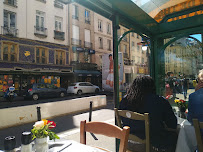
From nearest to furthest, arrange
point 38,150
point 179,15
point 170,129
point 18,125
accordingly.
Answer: point 38,150 → point 170,129 → point 179,15 → point 18,125

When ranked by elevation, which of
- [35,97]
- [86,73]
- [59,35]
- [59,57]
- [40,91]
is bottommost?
[35,97]

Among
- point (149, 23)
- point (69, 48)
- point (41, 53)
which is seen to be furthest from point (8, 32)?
point (149, 23)

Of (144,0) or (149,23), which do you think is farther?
(149,23)

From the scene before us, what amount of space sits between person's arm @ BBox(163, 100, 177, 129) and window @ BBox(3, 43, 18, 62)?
18.2 meters

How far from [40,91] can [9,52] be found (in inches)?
245

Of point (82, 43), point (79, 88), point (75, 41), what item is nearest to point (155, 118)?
point (79, 88)

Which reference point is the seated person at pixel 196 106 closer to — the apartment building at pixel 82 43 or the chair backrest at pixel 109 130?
the chair backrest at pixel 109 130

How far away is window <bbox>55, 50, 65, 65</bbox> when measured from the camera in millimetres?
21109

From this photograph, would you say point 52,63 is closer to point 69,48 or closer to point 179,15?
point 69,48

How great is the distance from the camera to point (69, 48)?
22328 millimetres

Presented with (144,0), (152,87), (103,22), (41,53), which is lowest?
(152,87)

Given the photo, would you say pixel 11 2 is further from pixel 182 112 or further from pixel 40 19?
pixel 182 112

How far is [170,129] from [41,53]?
19.6 meters

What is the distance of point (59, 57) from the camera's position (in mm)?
21375
